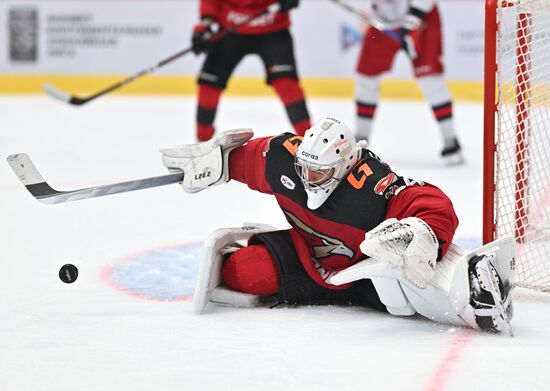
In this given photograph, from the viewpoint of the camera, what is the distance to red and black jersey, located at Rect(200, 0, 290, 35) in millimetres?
4973

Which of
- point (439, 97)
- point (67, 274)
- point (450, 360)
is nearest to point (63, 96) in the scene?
point (439, 97)

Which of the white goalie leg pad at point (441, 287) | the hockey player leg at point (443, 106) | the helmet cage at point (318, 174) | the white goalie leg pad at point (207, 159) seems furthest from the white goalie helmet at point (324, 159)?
the hockey player leg at point (443, 106)

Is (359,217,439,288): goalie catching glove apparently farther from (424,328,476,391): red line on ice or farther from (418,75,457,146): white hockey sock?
(418,75,457,146): white hockey sock

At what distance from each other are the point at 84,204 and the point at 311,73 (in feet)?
12.6

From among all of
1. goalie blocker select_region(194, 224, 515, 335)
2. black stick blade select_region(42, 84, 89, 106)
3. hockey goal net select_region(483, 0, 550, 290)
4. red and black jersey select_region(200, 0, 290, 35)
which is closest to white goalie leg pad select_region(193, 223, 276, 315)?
goalie blocker select_region(194, 224, 515, 335)

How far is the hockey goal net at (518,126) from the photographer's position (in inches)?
109

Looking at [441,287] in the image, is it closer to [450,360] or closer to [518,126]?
[450,360]

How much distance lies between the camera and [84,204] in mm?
4086

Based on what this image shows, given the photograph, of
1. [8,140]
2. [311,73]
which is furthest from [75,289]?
[311,73]

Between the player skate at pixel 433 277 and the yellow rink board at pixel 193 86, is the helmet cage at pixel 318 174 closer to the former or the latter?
the player skate at pixel 433 277

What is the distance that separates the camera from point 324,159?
2395 mm

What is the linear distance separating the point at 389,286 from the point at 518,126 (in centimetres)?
76

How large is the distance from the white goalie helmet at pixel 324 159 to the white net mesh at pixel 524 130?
0.53 m

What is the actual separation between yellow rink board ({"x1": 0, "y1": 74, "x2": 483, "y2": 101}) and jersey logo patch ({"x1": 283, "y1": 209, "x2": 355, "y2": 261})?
16.7 ft
